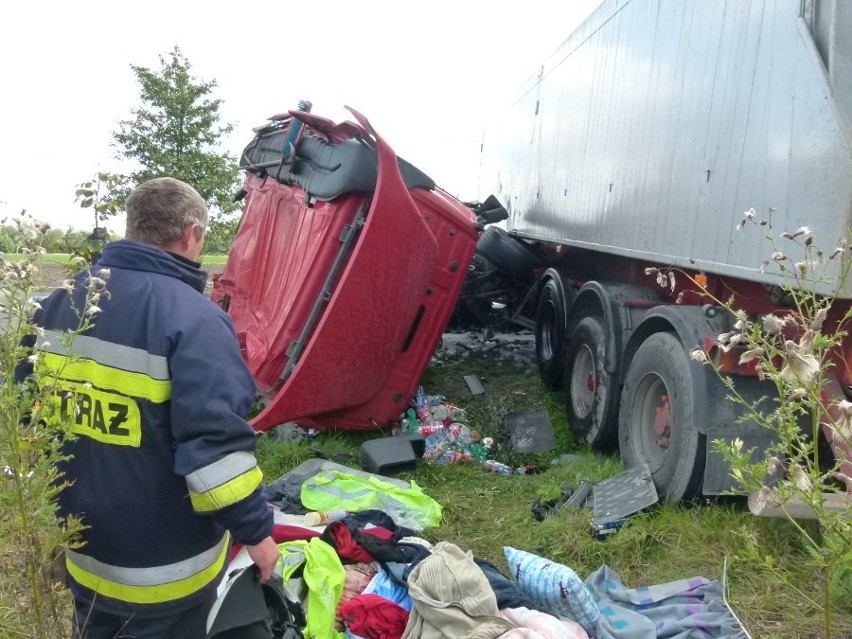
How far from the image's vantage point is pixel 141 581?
73.5 inches

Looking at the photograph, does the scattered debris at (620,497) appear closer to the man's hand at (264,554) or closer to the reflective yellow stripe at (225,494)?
the man's hand at (264,554)

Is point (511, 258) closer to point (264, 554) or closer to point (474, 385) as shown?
point (474, 385)

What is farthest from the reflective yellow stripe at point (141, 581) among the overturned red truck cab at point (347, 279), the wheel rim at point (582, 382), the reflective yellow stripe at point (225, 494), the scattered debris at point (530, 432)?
the wheel rim at point (582, 382)

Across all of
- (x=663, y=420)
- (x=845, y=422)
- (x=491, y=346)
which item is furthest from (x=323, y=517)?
(x=491, y=346)

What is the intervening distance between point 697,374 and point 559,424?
2.25 metres

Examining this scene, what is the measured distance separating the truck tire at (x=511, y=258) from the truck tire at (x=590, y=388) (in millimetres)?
1787

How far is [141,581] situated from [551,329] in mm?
4869

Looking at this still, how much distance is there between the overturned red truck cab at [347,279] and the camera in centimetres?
433

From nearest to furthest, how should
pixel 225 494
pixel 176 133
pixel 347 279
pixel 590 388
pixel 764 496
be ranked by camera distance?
pixel 764 496 → pixel 225 494 → pixel 347 279 → pixel 590 388 → pixel 176 133

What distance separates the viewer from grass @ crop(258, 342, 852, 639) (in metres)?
2.64

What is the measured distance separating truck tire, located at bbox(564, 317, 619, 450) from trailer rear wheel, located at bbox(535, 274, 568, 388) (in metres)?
0.36

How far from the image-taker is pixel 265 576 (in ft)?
6.66

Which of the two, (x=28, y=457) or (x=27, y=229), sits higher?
(x=27, y=229)

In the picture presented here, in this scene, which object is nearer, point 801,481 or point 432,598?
point 801,481
